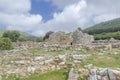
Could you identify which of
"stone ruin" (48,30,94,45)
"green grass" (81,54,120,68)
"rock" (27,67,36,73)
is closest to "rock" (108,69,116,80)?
"green grass" (81,54,120,68)

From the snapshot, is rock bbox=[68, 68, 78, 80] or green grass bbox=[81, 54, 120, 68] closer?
rock bbox=[68, 68, 78, 80]

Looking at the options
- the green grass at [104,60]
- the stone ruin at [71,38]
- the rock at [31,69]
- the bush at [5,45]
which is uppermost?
the stone ruin at [71,38]

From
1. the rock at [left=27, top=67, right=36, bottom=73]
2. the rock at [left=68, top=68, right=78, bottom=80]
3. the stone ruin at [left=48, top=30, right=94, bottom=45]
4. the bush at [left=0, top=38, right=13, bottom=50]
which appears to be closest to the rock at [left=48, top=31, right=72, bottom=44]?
the stone ruin at [left=48, top=30, right=94, bottom=45]

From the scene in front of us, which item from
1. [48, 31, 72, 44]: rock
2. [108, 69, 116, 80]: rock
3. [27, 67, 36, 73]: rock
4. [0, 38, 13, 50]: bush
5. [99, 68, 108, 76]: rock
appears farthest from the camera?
[48, 31, 72, 44]: rock

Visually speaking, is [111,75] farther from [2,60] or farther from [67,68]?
[2,60]

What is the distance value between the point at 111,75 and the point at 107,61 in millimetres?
2638

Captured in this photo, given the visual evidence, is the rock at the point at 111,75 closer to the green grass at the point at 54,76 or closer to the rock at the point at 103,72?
the rock at the point at 103,72

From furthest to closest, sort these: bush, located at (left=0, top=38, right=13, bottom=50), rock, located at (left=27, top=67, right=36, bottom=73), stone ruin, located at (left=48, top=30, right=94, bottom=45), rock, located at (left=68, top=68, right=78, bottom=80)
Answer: stone ruin, located at (left=48, top=30, right=94, bottom=45)
bush, located at (left=0, top=38, right=13, bottom=50)
rock, located at (left=27, top=67, right=36, bottom=73)
rock, located at (left=68, top=68, right=78, bottom=80)

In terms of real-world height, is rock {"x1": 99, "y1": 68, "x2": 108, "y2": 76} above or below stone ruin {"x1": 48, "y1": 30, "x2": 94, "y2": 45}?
below

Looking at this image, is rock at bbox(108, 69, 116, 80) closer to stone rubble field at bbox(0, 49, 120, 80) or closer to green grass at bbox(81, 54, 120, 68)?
stone rubble field at bbox(0, 49, 120, 80)

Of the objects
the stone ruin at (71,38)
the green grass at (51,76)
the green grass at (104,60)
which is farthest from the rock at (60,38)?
the green grass at (51,76)

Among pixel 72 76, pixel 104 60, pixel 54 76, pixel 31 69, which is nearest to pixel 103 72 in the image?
pixel 72 76

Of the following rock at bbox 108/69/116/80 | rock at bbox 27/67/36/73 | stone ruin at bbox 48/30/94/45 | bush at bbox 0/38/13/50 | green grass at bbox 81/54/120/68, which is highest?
stone ruin at bbox 48/30/94/45

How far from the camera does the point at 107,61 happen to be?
64.4 ft
